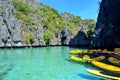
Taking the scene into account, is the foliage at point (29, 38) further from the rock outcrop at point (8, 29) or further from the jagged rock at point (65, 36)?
the jagged rock at point (65, 36)

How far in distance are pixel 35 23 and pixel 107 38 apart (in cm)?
5028

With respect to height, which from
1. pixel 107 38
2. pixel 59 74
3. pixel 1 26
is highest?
pixel 1 26

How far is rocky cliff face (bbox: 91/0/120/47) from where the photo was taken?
1839 inches

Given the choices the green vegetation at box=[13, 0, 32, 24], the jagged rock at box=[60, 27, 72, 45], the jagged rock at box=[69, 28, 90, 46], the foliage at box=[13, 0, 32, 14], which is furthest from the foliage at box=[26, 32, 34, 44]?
the foliage at box=[13, 0, 32, 14]

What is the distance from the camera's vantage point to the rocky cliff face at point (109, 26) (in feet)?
153

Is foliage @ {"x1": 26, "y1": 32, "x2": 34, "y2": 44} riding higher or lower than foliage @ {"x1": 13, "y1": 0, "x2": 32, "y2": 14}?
lower

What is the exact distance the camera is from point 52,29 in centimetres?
11331

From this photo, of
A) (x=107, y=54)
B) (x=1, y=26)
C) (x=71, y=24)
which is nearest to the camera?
(x=107, y=54)

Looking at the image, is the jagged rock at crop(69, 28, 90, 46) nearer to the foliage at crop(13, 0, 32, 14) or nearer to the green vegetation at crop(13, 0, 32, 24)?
the green vegetation at crop(13, 0, 32, 24)

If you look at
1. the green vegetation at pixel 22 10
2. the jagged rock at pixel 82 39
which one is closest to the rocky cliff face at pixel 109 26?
the jagged rock at pixel 82 39

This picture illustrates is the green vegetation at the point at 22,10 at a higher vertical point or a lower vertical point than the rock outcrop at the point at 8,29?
higher

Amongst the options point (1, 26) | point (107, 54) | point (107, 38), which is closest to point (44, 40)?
point (1, 26)

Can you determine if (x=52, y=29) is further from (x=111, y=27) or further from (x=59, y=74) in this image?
(x=59, y=74)

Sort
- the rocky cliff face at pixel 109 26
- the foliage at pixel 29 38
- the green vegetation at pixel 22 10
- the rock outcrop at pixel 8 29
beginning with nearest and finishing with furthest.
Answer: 1. the rocky cliff face at pixel 109 26
2. the rock outcrop at pixel 8 29
3. the foliage at pixel 29 38
4. the green vegetation at pixel 22 10
